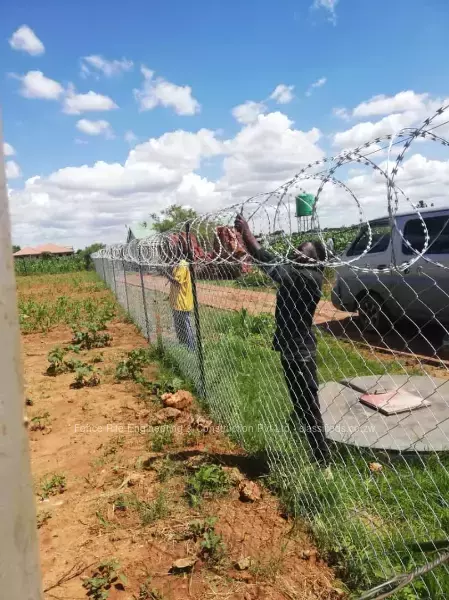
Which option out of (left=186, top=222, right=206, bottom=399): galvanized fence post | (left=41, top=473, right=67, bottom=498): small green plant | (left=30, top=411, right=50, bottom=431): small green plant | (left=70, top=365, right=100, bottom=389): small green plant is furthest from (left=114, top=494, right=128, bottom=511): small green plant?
(left=70, top=365, right=100, bottom=389): small green plant

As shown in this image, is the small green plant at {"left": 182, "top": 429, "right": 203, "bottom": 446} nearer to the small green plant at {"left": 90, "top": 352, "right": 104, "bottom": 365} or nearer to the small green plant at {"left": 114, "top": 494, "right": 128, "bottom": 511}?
the small green plant at {"left": 114, "top": 494, "right": 128, "bottom": 511}

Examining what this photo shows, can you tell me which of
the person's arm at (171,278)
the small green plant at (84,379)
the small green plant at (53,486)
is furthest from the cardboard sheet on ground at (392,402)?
the small green plant at (84,379)

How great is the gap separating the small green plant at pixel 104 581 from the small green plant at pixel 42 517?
2.53ft

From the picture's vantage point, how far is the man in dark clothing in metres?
3.44

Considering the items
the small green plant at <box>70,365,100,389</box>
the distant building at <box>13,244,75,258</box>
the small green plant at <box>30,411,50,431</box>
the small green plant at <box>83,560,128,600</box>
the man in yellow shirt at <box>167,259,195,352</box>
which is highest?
the distant building at <box>13,244,75,258</box>

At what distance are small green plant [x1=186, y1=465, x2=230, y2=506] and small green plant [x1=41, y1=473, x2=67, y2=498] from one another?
1.06m

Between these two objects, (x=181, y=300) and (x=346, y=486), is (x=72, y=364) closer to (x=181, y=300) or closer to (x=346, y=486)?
(x=181, y=300)

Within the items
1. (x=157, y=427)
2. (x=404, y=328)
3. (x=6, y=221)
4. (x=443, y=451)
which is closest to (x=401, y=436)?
(x=443, y=451)

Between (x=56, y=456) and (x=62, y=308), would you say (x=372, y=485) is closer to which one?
(x=56, y=456)

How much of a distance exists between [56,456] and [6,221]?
13.3ft

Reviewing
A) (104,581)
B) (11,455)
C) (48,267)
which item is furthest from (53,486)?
(48,267)

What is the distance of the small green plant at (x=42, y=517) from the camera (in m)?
3.31

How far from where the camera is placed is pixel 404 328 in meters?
8.32

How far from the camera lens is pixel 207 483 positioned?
3480 mm
